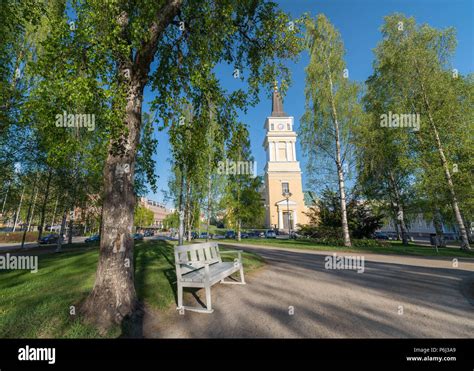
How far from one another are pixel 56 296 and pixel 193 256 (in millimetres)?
2766

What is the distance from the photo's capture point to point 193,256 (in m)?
5.12

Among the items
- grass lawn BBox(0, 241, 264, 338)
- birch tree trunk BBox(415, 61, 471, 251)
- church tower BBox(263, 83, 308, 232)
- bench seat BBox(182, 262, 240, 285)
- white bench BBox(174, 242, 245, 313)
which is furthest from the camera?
church tower BBox(263, 83, 308, 232)

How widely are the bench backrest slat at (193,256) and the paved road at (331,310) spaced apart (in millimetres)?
709

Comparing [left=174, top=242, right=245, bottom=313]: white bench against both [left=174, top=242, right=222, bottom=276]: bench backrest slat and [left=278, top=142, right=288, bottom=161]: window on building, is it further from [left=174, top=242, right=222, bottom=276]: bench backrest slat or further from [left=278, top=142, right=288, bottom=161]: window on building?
[left=278, top=142, right=288, bottom=161]: window on building

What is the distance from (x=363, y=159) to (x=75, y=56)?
19265 millimetres

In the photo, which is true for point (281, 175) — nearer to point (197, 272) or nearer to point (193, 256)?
point (193, 256)

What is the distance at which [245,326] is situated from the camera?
346 cm

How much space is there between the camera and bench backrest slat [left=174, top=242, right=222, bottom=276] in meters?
4.46

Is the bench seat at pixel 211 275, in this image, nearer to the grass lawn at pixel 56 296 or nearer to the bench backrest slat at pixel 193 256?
the bench backrest slat at pixel 193 256

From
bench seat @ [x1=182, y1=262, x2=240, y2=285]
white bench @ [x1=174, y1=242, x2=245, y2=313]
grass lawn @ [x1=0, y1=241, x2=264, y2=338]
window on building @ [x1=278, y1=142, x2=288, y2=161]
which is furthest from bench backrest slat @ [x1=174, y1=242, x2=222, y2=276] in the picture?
window on building @ [x1=278, y1=142, x2=288, y2=161]

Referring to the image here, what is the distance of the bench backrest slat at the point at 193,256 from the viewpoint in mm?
4465

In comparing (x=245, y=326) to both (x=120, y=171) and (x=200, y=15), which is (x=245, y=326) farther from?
(x=200, y=15)

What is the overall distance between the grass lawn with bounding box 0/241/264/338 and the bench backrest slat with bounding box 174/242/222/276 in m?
0.68
